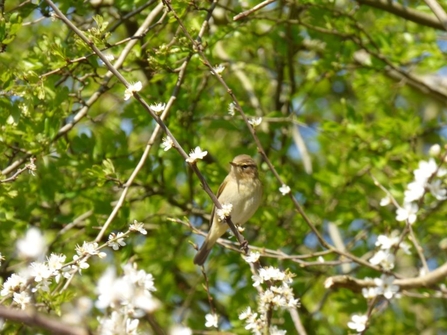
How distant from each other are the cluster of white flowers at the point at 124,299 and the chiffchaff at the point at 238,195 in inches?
109

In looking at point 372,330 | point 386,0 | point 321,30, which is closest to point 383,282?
point 321,30

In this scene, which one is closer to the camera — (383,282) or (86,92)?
(383,282)

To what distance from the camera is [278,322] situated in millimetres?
5797

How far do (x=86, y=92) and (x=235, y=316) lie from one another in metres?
2.43

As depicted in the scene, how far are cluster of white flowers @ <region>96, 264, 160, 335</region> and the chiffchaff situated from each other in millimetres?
2758

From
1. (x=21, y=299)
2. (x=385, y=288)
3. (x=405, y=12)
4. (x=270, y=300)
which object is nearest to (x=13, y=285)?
(x=21, y=299)

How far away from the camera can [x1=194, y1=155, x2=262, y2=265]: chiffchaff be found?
5.61 metres

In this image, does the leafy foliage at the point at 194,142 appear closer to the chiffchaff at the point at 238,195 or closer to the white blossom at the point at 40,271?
the chiffchaff at the point at 238,195

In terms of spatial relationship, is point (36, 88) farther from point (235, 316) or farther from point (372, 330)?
point (372, 330)

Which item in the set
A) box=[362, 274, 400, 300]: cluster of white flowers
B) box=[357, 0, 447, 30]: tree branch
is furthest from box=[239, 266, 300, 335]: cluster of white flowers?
box=[357, 0, 447, 30]: tree branch

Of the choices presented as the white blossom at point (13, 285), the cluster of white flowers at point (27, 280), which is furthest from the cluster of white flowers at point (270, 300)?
the white blossom at point (13, 285)

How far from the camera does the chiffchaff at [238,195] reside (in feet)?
18.4

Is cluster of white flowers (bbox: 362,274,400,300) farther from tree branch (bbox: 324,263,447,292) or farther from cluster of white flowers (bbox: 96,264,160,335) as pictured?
cluster of white flowers (bbox: 96,264,160,335)

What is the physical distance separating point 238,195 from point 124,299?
3.25 m
